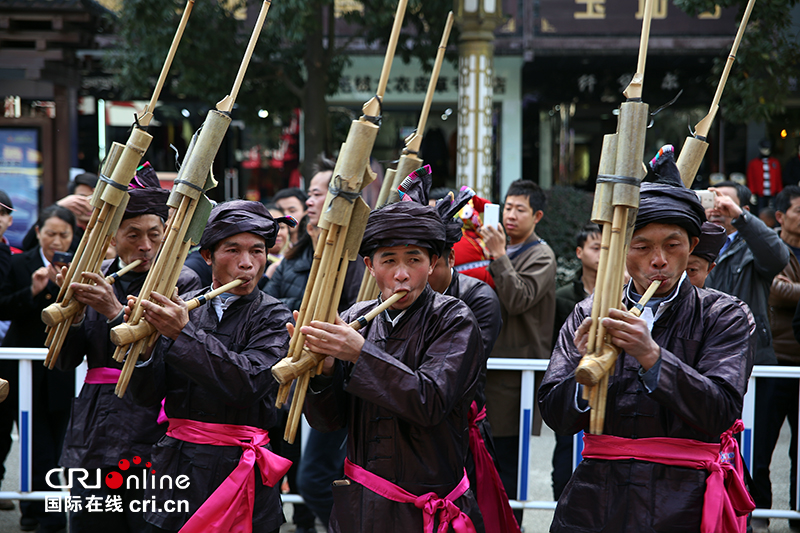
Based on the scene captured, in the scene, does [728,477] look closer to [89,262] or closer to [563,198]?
[89,262]

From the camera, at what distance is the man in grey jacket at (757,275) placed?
400cm

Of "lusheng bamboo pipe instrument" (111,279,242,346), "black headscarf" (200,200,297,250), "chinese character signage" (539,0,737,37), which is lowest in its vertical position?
"lusheng bamboo pipe instrument" (111,279,242,346)

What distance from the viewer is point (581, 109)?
11.3 meters

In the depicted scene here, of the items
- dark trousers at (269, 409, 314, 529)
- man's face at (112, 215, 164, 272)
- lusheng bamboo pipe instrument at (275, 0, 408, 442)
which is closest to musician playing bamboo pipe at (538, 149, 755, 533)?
lusheng bamboo pipe instrument at (275, 0, 408, 442)

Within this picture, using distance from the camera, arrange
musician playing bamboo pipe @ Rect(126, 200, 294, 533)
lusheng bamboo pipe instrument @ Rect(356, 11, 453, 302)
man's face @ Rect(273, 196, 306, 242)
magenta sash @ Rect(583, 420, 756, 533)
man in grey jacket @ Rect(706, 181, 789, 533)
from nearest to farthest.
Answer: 1. magenta sash @ Rect(583, 420, 756, 533)
2. musician playing bamboo pipe @ Rect(126, 200, 294, 533)
3. lusheng bamboo pipe instrument @ Rect(356, 11, 453, 302)
4. man in grey jacket @ Rect(706, 181, 789, 533)
5. man's face @ Rect(273, 196, 306, 242)

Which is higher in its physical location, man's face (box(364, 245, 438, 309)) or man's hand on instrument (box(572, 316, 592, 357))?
man's face (box(364, 245, 438, 309))

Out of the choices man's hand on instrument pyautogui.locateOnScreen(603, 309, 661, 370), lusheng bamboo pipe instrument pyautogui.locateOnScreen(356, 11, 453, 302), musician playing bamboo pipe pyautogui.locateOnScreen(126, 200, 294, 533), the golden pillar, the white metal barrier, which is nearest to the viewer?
man's hand on instrument pyautogui.locateOnScreen(603, 309, 661, 370)

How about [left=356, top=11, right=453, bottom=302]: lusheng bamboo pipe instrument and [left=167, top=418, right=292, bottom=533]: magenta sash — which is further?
[left=356, top=11, right=453, bottom=302]: lusheng bamboo pipe instrument

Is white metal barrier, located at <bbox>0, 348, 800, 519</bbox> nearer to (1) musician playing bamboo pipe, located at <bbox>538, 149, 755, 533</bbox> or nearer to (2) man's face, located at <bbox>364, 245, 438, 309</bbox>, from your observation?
(1) musician playing bamboo pipe, located at <bbox>538, 149, 755, 533</bbox>

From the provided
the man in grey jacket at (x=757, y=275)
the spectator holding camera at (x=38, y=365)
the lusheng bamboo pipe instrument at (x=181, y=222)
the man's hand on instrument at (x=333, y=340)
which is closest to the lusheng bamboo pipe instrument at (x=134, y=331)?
the lusheng bamboo pipe instrument at (x=181, y=222)

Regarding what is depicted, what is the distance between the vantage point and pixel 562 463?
4.14 m

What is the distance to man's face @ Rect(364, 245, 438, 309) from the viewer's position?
7.59ft

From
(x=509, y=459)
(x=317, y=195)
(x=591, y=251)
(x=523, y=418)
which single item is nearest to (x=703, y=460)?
(x=523, y=418)

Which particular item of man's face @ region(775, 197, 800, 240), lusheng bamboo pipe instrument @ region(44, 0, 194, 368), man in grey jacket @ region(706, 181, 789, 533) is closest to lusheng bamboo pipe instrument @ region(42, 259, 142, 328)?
lusheng bamboo pipe instrument @ region(44, 0, 194, 368)
